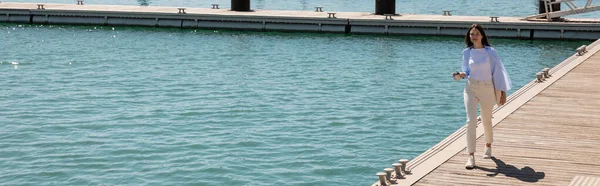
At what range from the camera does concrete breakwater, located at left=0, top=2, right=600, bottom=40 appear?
3891cm

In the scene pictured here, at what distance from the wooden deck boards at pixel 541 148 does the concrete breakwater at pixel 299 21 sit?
68.0 feet

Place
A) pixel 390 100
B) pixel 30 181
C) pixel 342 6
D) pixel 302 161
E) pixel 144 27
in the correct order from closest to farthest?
pixel 30 181 → pixel 302 161 → pixel 390 100 → pixel 144 27 → pixel 342 6

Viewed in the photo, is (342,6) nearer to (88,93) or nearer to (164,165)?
(88,93)

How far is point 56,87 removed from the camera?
25.7 metres

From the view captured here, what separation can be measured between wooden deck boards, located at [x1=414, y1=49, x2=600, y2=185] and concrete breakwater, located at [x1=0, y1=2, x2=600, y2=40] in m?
20.7

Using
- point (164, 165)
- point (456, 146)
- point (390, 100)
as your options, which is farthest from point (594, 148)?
point (390, 100)

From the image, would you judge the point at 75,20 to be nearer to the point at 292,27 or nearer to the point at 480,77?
the point at 292,27

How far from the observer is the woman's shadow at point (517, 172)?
11.6 metres

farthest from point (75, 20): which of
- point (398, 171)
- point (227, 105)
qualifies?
point (398, 171)

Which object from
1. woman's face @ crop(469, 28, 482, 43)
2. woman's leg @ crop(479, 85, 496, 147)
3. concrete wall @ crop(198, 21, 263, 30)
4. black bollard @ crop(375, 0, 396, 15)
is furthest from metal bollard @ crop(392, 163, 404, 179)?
black bollard @ crop(375, 0, 396, 15)

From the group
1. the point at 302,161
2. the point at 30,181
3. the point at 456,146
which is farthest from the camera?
the point at 302,161

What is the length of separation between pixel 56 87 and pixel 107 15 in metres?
18.3

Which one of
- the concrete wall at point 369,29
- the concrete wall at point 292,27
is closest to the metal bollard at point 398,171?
the concrete wall at point 369,29

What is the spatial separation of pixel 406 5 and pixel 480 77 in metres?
56.1
